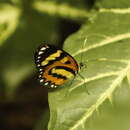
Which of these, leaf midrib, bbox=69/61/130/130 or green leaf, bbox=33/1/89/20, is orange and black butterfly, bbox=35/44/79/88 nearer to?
leaf midrib, bbox=69/61/130/130

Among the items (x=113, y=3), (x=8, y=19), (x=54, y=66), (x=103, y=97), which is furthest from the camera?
(x=8, y=19)

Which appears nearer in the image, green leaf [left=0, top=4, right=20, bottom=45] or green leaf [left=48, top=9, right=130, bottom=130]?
green leaf [left=48, top=9, right=130, bottom=130]

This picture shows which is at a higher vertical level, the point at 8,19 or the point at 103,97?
the point at 103,97

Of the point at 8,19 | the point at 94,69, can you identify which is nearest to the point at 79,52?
the point at 94,69

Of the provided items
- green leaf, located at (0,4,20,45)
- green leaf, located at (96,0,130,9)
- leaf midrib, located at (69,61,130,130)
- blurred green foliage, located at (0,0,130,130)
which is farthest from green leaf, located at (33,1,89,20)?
leaf midrib, located at (69,61,130,130)

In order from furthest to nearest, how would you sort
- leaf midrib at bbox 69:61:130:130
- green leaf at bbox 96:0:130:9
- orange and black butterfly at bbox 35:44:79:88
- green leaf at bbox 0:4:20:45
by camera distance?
green leaf at bbox 0:4:20:45, green leaf at bbox 96:0:130:9, orange and black butterfly at bbox 35:44:79:88, leaf midrib at bbox 69:61:130:130

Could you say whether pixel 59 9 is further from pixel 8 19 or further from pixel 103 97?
pixel 103 97
